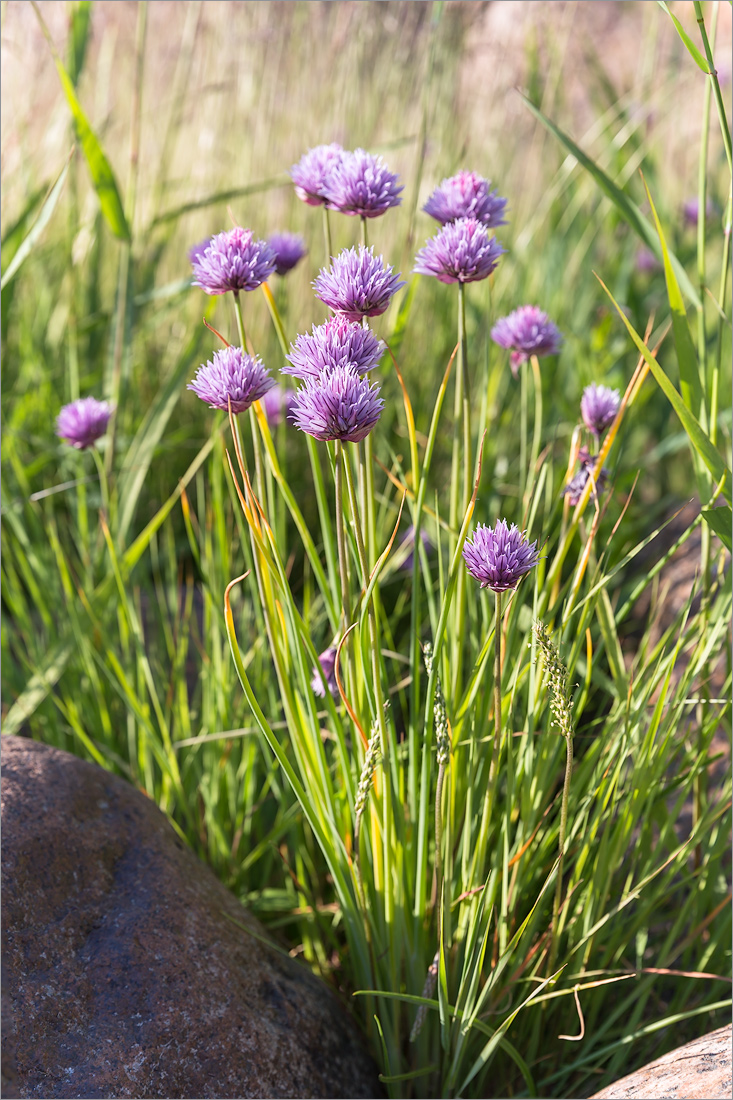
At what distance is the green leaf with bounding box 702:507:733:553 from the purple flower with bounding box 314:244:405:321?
368 millimetres

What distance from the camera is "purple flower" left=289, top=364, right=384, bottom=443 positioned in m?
0.65

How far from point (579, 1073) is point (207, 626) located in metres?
0.78

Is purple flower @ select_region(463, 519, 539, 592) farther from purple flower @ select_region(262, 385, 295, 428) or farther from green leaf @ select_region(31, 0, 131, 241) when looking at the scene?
green leaf @ select_region(31, 0, 131, 241)

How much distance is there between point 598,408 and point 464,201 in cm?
29

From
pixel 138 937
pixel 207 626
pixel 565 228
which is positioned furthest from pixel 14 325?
pixel 138 937

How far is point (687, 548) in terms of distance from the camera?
1.68 meters

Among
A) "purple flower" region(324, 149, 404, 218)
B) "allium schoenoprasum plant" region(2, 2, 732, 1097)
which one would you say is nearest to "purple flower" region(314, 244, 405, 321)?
"allium schoenoprasum plant" region(2, 2, 732, 1097)

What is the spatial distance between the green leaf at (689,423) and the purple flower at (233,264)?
33 cm

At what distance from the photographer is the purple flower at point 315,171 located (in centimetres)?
91

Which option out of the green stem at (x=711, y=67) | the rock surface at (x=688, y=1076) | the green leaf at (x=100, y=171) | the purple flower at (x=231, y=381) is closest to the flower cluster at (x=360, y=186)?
the purple flower at (x=231, y=381)

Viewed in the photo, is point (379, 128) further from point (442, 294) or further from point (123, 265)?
point (123, 265)

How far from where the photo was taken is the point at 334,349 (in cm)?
68

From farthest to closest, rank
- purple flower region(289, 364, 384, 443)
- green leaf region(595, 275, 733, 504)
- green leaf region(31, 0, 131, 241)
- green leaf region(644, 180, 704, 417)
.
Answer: green leaf region(31, 0, 131, 241) → green leaf region(644, 180, 704, 417) → green leaf region(595, 275, 733, 504) → purple flower region(289, 364, 384, 443)

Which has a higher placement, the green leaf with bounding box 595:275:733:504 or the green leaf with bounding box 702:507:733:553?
the green leaf with bounding box 595:275:733:504
